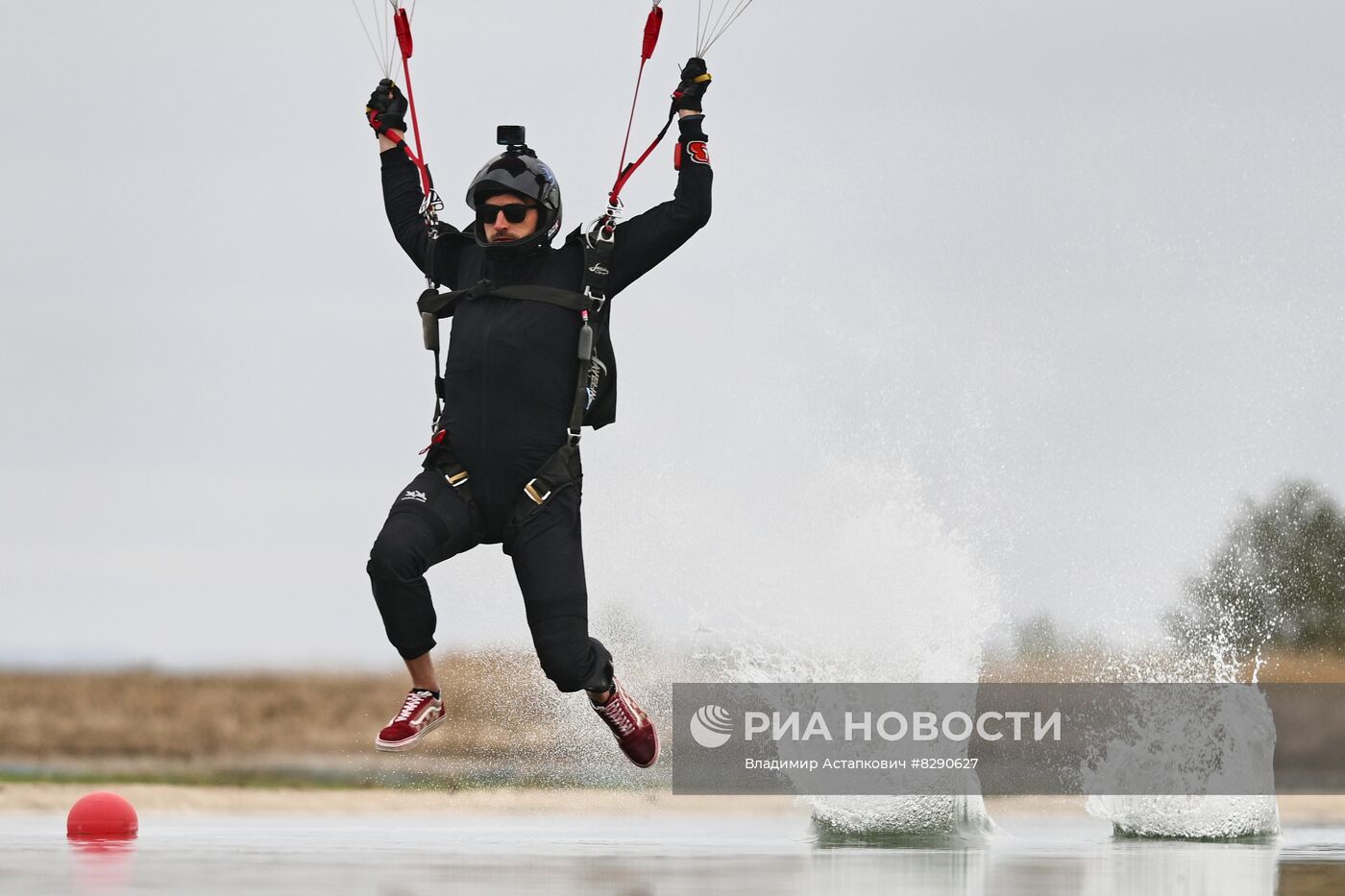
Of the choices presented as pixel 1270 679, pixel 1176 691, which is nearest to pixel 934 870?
pixel 1176 691

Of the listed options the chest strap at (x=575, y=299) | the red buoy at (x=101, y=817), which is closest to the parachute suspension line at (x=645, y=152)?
the chest strap at (x=575, y=299)

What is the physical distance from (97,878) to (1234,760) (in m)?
8.27

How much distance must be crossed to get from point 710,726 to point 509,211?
192 inches

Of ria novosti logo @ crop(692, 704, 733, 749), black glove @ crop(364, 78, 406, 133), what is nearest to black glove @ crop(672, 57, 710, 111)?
black glove @ crop(364, 78, 406, 133)

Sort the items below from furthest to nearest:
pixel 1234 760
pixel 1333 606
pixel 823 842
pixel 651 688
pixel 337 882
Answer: pixel 1333 606, pixel 651 688, pixel 1234 760, pixel 823 842, pixel 337 882

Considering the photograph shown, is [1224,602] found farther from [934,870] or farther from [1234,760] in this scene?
[934,870]

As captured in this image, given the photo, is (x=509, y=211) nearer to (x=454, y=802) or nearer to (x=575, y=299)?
(x=575, y=299)

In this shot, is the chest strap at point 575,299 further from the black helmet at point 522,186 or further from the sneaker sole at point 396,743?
the sneaker sole at point 396,743

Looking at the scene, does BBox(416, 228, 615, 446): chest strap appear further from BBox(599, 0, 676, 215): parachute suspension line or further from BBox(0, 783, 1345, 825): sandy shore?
BBox(0, 783, 1345, 825): sandy shore

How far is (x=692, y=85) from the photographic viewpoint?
10.2 m

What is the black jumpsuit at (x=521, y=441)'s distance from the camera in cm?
999

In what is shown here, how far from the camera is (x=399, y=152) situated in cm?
1066

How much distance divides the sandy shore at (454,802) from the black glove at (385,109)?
7.56 m

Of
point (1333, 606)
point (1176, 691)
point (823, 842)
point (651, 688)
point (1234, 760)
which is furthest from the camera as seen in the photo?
point (1333, 606)
